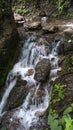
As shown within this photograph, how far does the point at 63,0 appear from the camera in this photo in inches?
525

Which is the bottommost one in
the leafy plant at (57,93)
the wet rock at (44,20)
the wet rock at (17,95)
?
the wet rock at (44,20)

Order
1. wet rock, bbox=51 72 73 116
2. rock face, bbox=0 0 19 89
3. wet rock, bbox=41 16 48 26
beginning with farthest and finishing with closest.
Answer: wet rock, bbox=41 16 48 26 → rock face, bbox=0 0 19 89 → wet rock, bbox=51 72 73 116

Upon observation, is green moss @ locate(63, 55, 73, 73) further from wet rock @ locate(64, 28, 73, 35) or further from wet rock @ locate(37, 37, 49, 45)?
wet rock @ locate(64, 28, 73, 35)

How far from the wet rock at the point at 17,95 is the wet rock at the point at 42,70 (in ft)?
1.52

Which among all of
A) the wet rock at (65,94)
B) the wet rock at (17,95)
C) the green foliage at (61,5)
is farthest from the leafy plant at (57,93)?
the green foliage at (61,5)

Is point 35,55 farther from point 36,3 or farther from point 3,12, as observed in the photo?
point 36,3

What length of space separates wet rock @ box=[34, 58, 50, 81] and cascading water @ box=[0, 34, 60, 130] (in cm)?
15

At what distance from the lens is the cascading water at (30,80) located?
21.5 feet

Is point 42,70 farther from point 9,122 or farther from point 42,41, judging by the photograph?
point 42,41

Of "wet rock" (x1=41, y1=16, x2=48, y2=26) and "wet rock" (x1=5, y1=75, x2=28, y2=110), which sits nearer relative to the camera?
"wet rock" (x1=5, y1=75, x2=28, y2=110)

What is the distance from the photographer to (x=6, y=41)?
7789 mm

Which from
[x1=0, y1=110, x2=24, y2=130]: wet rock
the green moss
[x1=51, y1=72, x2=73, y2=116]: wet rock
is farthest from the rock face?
[x1=51, y1=72, x2=73, y2=116]: wet rock

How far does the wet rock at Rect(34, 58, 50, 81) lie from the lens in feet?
23.4

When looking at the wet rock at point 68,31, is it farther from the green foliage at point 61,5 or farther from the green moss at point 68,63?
the green foliage at point 61,5
